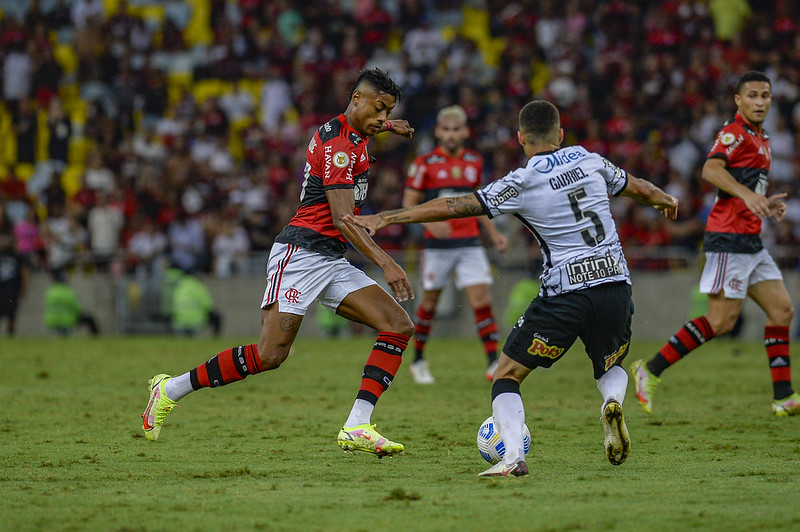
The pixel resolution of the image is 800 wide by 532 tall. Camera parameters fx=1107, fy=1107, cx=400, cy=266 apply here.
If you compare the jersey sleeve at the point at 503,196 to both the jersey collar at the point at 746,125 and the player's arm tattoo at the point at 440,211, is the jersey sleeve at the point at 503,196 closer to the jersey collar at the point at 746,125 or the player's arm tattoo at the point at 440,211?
the player's arm tattoo at the point at 440,211

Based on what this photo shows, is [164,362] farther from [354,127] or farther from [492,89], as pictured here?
[492,89]

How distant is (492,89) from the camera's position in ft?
72.8

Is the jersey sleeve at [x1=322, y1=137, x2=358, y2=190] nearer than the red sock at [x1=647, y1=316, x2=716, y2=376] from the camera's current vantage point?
Yes

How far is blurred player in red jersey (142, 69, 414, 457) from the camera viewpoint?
22.9 ft

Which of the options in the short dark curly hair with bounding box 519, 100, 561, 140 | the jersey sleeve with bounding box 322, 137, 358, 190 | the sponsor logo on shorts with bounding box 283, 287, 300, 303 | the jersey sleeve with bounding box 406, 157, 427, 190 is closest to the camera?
the short dark curly hair with bounding box 519, 100, 561, 140

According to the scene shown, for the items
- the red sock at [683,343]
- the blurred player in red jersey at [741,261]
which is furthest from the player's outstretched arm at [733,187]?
the red sock at [683,343]

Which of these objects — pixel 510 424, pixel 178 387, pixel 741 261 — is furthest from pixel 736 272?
pixel 178 387

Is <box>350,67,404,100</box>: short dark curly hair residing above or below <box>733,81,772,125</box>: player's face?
below

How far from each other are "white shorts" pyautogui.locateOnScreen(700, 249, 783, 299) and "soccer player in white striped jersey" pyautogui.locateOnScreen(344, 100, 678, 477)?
10.0ft

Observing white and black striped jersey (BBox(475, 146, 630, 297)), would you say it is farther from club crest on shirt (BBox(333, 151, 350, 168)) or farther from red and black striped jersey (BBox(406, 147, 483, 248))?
red and black striped jersey (BBox(406, 147, 483, 248))

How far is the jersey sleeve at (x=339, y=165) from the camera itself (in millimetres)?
6848

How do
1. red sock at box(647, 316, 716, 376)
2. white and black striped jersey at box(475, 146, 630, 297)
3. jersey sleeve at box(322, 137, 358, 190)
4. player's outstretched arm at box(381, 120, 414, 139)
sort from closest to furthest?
white and black striped jersey at box(475, 146, 630, 297)
jersey sleeve at box(322, 137, 358, 190)
player's outstretched arm at box(381, 120, 414, 139)
red sock at box(647, 316, 716, 376)

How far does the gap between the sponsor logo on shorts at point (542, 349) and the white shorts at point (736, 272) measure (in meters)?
3.24

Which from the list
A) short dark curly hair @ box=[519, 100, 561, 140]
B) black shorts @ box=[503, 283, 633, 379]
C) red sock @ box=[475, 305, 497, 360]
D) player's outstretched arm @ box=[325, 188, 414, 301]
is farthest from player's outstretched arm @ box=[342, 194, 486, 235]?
red sock @ box=[475, 305, 497, 360]
